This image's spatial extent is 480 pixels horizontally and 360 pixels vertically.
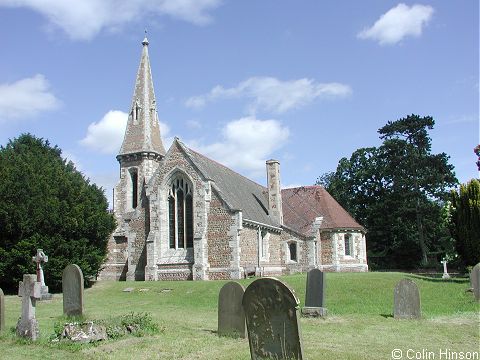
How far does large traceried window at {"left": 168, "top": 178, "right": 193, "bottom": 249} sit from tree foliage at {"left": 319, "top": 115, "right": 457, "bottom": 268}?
1098 inches

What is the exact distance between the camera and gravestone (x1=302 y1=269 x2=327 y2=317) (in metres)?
14.6

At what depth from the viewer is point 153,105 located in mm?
A: 38906

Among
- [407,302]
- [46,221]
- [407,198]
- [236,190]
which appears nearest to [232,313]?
[407,302]

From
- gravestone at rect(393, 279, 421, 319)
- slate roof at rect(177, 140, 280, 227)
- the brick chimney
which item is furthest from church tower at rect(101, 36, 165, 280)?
gravestone at rect(393, 279, 421, 319)

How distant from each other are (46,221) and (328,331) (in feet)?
59.5

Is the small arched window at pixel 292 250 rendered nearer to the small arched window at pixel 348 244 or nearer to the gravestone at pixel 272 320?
the small arched window at pixel 348 244

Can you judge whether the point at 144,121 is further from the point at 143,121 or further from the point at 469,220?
the point at 469,220

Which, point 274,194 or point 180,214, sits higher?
point 274,194

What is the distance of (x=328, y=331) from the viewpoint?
12148mm

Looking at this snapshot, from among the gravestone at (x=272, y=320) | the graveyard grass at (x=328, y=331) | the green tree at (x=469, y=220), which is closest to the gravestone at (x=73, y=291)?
the graveyard grass at (x=328, y=331)

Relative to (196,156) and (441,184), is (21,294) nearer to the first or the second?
(196,156)

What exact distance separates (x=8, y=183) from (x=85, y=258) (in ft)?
18.4

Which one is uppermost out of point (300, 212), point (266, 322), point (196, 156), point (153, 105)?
point (153, 105)

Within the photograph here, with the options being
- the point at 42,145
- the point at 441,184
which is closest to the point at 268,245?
the point at 42,145
